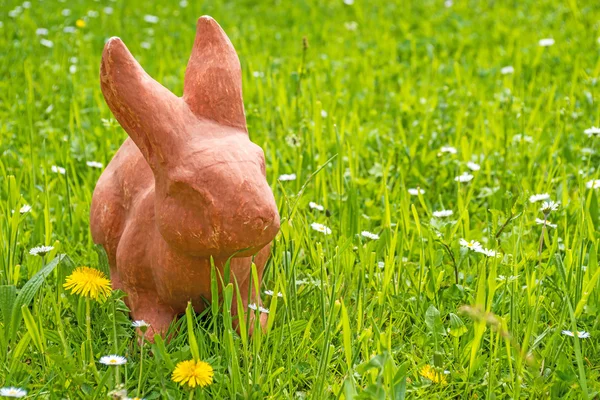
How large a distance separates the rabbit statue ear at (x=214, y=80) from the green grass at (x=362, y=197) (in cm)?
44

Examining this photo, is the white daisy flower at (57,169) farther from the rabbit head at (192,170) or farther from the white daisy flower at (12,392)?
the white daisy flower at (12,392)

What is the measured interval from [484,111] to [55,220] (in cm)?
239

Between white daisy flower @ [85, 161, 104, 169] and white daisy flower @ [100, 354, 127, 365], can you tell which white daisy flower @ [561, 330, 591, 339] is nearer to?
white daisy flower @ [100, 354, 127, 365]

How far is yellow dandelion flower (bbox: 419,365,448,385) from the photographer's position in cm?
215

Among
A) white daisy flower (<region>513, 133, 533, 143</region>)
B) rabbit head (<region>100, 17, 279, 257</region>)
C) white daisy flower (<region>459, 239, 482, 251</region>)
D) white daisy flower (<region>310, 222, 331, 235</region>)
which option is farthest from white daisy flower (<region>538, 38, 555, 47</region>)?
rabbit head (<region>100, 17, 279, 257</region>)

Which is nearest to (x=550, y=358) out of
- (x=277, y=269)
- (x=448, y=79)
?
(x=277, y=269)

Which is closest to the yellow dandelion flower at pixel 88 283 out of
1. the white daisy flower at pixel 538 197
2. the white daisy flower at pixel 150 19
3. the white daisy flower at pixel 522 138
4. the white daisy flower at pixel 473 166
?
the white daisy flower at pixel 538 197

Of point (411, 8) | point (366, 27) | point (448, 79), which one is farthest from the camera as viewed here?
point (411, 8)

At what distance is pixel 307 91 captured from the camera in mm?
4516

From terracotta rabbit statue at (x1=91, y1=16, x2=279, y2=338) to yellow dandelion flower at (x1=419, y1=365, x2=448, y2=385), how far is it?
0.50 meters

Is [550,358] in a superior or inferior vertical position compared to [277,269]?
inferior

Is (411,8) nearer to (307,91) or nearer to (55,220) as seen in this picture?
(307,91)

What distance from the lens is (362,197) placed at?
345 cm

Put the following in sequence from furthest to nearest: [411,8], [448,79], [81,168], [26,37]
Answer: [411,8] → [26,37] → [448,79] → [81,168]
